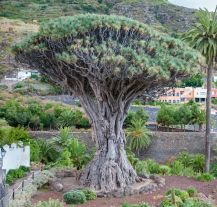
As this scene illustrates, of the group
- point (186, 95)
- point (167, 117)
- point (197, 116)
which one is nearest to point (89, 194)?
point (197, 116)

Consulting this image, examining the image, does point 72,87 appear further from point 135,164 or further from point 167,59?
point 135,164

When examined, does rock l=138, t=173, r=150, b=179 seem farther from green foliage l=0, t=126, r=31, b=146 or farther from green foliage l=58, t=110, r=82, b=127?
green foliage l=58, t=110, r=82, b=127

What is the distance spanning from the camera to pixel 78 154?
32.5 meters

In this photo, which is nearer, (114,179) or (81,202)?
(81,202)

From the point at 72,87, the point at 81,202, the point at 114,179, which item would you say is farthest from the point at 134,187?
the point at 72,87

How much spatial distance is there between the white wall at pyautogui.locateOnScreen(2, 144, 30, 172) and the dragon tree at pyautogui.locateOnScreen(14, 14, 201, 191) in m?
4.77

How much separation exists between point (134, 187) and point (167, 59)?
16.1 ft

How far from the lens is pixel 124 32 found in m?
21.3

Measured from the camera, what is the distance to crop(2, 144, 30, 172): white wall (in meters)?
25.9

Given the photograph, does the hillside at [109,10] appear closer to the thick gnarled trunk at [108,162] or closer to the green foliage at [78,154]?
the green foliage at [78,154]

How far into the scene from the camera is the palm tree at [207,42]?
32.0 metres

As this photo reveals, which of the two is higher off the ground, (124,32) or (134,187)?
(124,32)

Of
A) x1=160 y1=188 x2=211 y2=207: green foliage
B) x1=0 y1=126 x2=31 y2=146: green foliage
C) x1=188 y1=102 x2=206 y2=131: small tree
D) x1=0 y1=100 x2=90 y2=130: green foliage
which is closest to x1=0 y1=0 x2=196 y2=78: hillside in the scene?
x1=0 y1=100 x2=90 y2=130: green foliage

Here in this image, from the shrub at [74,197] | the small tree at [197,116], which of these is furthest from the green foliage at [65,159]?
the small tree at [197,116]
